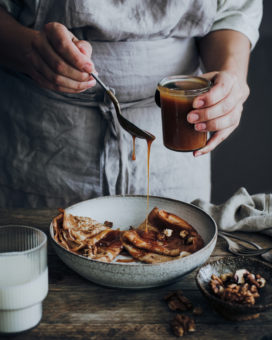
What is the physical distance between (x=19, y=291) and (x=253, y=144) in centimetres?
250

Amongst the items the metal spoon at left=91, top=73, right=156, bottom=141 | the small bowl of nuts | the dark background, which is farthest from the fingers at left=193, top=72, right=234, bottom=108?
the dark background

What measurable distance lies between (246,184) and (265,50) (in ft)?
2.95

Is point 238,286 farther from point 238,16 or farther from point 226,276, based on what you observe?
point 238,16

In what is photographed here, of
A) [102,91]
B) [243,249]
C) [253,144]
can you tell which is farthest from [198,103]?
[253,144]

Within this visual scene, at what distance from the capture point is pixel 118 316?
42.2 inches

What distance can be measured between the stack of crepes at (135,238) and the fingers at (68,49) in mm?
431

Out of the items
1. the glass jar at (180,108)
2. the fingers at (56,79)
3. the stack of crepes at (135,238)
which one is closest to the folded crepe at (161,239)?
the stack of crepes at (135,238)

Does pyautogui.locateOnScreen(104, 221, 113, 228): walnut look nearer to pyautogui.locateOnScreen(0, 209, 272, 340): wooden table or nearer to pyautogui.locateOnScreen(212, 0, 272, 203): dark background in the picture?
pyautogui.locateOnScreen(0, 209, 272, 340): wooden table

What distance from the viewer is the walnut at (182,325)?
3.28ft

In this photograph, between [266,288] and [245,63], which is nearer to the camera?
[266,288]

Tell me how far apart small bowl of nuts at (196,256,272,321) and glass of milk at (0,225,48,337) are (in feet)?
1.19

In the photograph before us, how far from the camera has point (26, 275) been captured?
3.27 feet

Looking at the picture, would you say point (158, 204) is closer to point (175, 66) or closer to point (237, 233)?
point (237, 233)

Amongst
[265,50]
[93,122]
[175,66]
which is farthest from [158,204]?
[265,50]
